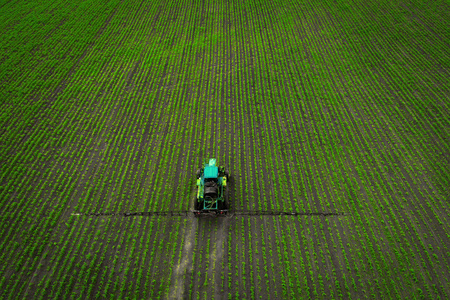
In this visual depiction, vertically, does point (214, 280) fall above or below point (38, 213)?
below

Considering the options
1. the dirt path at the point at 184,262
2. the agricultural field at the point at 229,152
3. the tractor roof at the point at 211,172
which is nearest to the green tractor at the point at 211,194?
the tractor roof at the point at 211,172

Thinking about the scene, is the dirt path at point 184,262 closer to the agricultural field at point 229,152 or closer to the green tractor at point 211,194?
the agricultural field at point 229,152

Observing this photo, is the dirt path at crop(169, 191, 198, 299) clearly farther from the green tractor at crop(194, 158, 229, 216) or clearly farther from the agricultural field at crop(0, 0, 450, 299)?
the green tractor at crop(194, 158, 229, 216)

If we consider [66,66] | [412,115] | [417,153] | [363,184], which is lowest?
[363,184]

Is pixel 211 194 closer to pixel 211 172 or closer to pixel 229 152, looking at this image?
pixel 211 172

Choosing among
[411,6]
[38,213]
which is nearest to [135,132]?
[38,213]

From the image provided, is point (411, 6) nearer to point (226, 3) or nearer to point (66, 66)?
point (226, 3)
